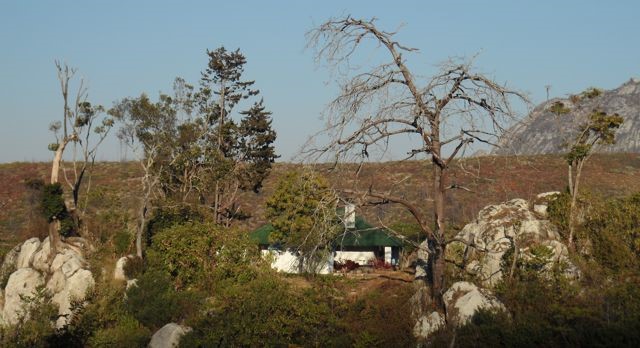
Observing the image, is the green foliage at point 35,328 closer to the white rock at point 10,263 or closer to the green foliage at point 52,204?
the green foliage at point 52,204

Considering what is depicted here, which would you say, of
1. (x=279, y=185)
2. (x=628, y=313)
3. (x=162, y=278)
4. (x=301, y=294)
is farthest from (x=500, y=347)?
(x=279, y=185)

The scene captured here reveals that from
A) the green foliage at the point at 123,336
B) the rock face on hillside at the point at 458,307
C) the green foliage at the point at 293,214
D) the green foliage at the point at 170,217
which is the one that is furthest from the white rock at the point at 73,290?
the rock face on hillside at the point at 458,307

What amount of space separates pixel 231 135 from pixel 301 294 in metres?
21.1

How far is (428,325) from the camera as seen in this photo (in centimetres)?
1941

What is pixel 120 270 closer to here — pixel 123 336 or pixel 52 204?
pixel 52 204

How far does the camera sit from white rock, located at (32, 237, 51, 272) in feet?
100

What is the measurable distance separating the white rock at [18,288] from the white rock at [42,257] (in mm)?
446

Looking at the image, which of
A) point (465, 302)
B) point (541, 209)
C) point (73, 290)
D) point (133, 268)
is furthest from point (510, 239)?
point (73, 290)

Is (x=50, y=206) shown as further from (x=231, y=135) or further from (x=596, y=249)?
(x=596, y=249)

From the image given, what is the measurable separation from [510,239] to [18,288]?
20.7m

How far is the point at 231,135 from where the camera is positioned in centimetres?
4197

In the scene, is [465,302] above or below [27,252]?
below

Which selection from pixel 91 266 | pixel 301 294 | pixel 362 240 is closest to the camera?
pixel 301 294

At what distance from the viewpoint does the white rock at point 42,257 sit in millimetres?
30502
